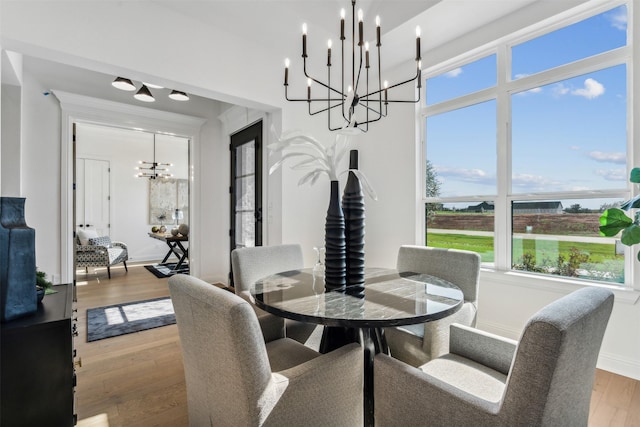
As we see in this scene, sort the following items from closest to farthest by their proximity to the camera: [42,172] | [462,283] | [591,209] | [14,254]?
[14,254]
[462,283]
[591,209]
[42,172]

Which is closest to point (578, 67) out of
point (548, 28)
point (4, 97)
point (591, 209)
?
point (548, 28)

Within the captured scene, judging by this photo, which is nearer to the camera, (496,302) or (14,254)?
(14,254)

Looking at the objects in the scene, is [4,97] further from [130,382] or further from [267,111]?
[130,382]

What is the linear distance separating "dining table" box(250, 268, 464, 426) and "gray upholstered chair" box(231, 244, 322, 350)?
0.24 m

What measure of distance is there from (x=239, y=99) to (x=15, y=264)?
90.0 inches

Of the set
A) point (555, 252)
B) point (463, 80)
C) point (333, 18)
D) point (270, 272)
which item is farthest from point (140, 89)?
point (555, 252)

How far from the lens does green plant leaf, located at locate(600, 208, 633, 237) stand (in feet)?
5.10

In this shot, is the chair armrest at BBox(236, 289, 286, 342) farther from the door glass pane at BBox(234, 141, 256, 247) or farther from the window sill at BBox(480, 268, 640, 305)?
the door glass pane at BBox(234, 141, 256, 247)

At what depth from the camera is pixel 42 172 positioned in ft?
11.2

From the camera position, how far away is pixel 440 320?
5.42ft

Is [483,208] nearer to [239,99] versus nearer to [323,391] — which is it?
[323,391]

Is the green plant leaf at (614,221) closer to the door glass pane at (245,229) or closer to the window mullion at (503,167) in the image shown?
the window mullion at (503,167)

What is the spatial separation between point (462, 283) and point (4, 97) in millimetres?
4232

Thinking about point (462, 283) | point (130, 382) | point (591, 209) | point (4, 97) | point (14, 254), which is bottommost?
point (130, 382)
